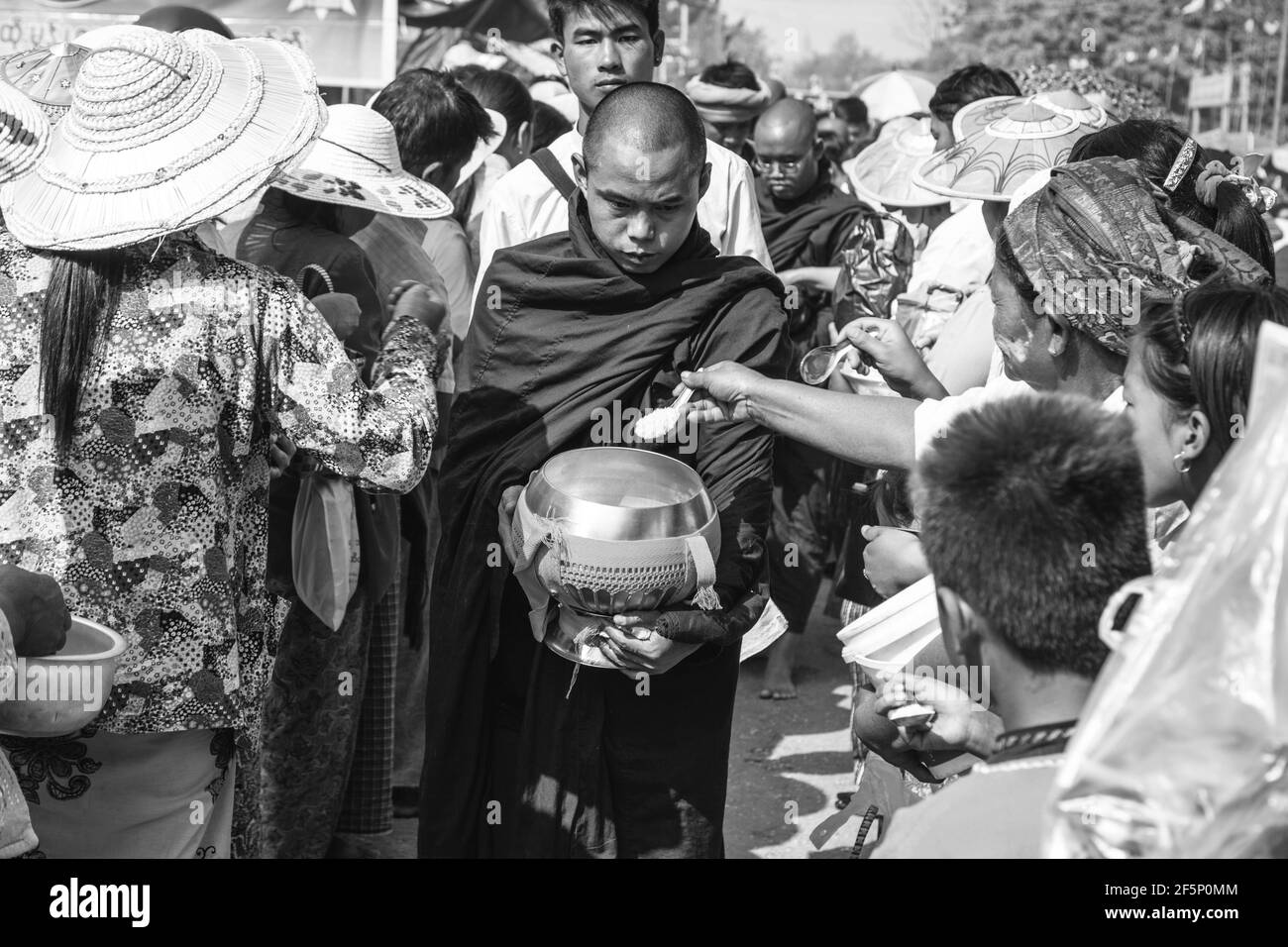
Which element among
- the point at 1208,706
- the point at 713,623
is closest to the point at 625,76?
the point at 713,623

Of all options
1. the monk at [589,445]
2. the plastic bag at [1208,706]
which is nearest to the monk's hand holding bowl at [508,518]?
the monk at [589,445]

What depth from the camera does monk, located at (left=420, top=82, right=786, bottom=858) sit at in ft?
10.4

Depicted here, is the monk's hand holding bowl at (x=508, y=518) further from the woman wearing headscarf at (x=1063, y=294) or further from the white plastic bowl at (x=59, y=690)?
the white plastic bowl at (x=59, y=690)

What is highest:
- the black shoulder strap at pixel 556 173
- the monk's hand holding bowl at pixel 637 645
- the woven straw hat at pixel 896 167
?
the black shoulder strap at pixel 556 173

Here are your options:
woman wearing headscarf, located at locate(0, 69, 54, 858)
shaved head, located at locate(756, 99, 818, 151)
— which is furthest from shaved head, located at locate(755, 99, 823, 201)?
woman wearing headscarf, located at locate(0, 69, 54, 858)

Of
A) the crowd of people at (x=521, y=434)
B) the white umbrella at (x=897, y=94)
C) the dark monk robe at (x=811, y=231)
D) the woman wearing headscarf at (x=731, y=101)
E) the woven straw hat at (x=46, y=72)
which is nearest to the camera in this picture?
the crowd of people at (x=521, y=434)

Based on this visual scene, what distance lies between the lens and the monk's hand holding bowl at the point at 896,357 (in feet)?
9.78

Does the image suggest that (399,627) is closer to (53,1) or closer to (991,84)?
(991,84)

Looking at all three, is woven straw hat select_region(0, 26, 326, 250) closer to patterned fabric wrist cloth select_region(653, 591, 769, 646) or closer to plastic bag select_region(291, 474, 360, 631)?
plastic bag select_region(291, 474, 360, 631)

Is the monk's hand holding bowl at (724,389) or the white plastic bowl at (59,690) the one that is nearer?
the white plastic bowl at (59,690)

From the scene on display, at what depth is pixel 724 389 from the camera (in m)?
2.90

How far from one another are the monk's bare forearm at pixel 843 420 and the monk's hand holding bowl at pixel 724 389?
2 centimetres

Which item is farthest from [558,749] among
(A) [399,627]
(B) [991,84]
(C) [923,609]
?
(B) [991,84]
